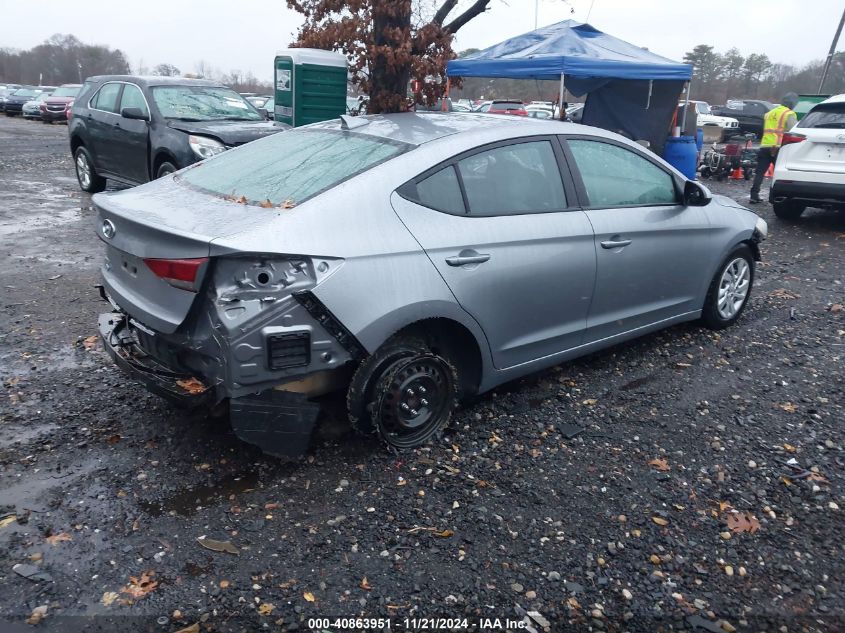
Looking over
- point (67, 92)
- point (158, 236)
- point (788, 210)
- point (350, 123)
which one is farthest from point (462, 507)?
point (67, 92)

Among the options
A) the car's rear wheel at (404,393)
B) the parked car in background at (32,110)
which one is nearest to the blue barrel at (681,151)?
the car's rear wheel at (404,393)

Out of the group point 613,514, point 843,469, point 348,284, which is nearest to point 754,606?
point 613,514

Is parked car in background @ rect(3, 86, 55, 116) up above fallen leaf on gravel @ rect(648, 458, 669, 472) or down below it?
above

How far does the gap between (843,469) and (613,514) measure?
136cm

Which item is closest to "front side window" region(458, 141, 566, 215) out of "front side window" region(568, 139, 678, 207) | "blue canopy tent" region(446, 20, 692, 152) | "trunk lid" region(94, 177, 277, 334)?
"front side window" region(568, 139, 678, 207)

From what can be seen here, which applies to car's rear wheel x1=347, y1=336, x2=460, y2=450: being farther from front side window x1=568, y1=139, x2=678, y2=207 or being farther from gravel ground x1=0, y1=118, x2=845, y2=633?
front side window x1=568, y1=139, x2=678, y2=207

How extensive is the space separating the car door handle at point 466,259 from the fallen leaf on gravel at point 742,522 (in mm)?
1669

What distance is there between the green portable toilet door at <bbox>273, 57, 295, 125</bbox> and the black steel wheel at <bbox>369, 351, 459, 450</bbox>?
23.1ft

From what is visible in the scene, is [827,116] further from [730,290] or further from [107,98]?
[107,98]

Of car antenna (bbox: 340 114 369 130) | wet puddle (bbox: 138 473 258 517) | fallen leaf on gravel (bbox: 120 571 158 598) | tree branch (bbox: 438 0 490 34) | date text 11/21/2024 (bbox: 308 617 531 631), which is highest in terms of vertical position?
tree branch (bbox: 438 0 490 34)

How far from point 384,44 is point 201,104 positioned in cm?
263

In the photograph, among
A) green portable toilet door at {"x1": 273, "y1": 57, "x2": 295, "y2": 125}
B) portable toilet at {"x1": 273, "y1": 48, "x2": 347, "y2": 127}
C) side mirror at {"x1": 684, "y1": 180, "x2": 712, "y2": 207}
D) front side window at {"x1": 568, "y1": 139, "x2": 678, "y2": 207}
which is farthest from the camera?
green portable toilet door at {"x1": 273, "y1": 57, "x2": 295, "y2": 125}

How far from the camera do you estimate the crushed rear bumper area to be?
310 cm

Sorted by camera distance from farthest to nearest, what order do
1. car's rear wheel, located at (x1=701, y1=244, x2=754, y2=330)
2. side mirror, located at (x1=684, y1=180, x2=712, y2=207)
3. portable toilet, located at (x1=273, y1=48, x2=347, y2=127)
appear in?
portable toilet, located at (x1=273, y1=48, x2=347, y2=127)
car's rear wheel, located at (x1=701, y1=244, x2=754, y2=330)
side mirror, located at (x1=684, y1=180, x2=712, y2=207)
